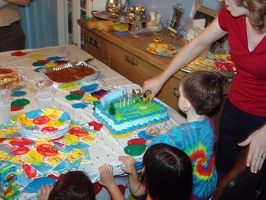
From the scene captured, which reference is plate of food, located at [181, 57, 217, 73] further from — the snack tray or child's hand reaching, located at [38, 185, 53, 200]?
child's hand reaching, located at [38, 185, 53, 200]

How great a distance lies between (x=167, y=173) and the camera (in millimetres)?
1063

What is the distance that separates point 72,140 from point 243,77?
2.65ft

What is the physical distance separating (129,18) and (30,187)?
182cm

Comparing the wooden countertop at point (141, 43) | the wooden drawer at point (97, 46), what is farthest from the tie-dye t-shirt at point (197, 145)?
the wooden drawer at point (97, 46)

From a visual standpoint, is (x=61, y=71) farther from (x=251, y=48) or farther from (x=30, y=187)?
(x=251, y=48)

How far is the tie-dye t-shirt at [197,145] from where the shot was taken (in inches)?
49.4

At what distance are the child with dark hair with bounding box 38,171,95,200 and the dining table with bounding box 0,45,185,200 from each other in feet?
0.33

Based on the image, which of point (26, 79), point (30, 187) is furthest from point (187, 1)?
point (30, 187)

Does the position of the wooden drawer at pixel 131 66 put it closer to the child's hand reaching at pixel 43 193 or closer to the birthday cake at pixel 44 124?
the birthday cake at pixel 44 124

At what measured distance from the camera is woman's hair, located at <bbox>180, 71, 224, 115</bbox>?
4.26ft

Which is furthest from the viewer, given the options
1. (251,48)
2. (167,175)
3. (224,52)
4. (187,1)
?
(187,1)

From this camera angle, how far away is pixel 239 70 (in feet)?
4.97

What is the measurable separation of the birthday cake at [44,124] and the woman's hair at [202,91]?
0.53 metres

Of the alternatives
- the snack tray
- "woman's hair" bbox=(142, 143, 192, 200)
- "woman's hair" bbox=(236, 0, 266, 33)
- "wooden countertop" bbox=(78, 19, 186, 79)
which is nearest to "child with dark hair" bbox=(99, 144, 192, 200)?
"woman's hair" bbox=(142, 143, 192, 200)
